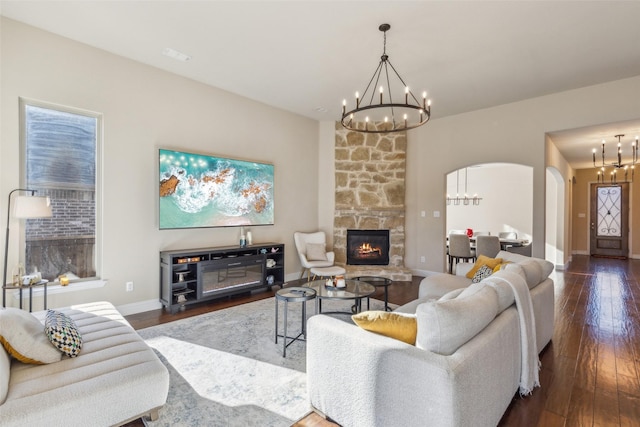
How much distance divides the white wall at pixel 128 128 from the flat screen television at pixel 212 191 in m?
0.14

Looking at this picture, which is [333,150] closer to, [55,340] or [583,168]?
[55,340]

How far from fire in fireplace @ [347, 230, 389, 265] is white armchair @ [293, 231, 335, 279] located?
0.60 meters

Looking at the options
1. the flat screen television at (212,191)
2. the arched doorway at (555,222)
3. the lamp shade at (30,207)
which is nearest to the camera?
the lamp shade at (30,207)

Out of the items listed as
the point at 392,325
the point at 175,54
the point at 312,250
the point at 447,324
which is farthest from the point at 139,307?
the point at 447,324

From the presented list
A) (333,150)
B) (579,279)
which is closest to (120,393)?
(333,150)

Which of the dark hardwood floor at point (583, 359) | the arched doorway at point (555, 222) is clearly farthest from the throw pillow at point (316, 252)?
the arched doorway at point (555, 222)

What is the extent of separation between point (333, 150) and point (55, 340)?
5.27 meters

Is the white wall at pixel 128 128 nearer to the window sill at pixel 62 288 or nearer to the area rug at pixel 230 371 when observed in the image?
the window sill at pixel 62 288

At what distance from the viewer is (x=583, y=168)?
9938 millimetres

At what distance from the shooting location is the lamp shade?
2.91 metres

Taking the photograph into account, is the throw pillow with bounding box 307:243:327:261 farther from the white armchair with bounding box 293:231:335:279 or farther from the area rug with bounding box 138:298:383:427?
the area rug with bounding box 138:298:383:427

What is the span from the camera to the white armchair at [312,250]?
5.63 metres

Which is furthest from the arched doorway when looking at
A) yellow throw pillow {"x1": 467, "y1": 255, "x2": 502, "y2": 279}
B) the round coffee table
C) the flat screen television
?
the flat screen television

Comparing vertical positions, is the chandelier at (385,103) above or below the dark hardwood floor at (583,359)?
above
